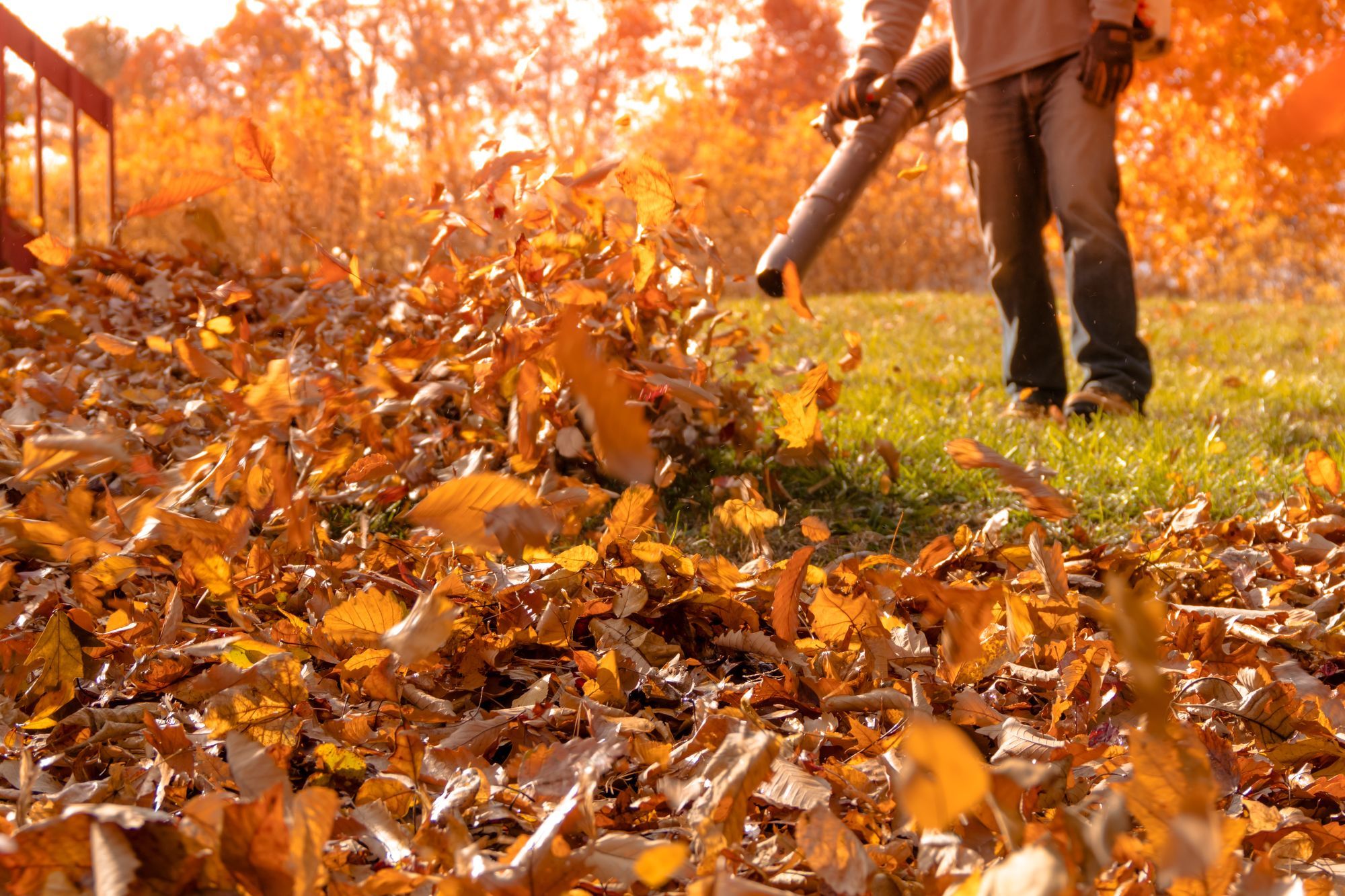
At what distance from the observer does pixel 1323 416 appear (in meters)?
3.49

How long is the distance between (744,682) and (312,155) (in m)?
8.48

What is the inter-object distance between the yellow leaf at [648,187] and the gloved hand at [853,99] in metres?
1.90

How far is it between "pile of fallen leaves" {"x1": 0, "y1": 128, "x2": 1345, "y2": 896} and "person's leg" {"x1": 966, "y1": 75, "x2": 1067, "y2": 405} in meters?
1.50

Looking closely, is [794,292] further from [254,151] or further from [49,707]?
[49,707]

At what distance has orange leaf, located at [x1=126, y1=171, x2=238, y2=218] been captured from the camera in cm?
114

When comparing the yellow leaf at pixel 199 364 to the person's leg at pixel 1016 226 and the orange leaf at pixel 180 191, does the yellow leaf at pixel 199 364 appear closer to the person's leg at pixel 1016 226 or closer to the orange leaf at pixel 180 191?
the orange leaf at pixel 180 191

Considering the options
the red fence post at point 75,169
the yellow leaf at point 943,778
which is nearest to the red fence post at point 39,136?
the red fence post at point 75,169

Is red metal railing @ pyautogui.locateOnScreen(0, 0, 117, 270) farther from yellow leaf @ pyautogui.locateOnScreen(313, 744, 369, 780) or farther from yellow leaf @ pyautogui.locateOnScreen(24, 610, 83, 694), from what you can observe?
yellow leaf @ pyautogui.locateOnScreen(313, 744, 369, 780)

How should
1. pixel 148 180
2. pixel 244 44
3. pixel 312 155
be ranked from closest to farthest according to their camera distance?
pixel 312 155
pixel 148 180
pixel 244 44

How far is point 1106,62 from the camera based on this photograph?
316cm

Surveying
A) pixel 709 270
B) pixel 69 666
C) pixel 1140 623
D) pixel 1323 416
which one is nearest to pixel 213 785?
pixel 69 666

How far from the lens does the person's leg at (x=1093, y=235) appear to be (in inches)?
129

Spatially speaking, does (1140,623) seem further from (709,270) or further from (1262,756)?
(709,270)

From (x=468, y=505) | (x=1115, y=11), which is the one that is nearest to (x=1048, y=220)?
(x=1115, y=11)
